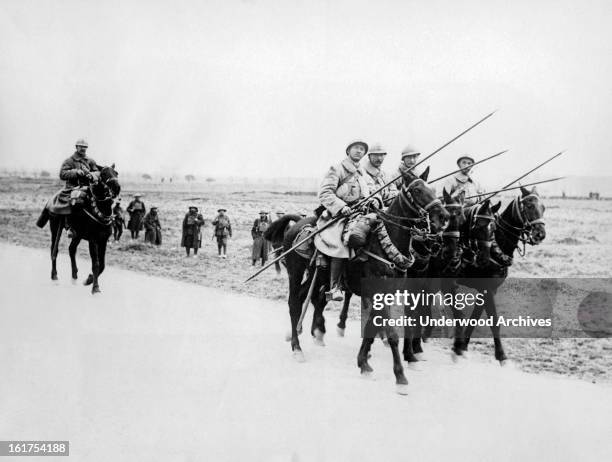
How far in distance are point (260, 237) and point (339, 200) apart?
5.55m

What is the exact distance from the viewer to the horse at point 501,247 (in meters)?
6.81

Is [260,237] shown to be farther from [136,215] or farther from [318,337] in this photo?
[318,337]

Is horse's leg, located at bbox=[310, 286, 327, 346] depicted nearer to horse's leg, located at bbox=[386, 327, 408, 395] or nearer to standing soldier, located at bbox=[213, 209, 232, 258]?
horse's leg, located at bbox=[386, 327, 408, 395]

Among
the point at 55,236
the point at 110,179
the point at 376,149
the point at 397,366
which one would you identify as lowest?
the point at 397,366

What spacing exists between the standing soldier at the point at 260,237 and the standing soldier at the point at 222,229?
73 cm

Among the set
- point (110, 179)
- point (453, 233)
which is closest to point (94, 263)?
point (110, 179)

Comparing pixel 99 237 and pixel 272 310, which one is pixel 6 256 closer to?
pixel 99 237

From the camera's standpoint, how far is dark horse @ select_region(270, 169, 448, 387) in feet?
18.9

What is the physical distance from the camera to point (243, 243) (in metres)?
12.6

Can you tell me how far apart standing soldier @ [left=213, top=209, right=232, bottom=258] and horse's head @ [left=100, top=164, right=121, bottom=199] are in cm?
327

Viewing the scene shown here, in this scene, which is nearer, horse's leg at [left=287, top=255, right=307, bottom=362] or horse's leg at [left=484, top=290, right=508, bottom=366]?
horse's leg at [left=484, top=290, right=508, bottom=366]

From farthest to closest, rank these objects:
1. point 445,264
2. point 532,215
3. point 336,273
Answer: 1. point 445,264
2. point 532,215
3. point 336,273

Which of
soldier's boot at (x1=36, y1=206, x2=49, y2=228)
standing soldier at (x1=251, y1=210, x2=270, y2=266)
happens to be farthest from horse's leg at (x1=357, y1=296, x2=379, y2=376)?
soldier's boot at (x1=36, y1=206, x2=49, y2=228)

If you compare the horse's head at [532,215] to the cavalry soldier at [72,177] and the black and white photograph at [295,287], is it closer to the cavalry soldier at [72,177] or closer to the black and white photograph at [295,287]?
the black and white photograph at [295,287]
